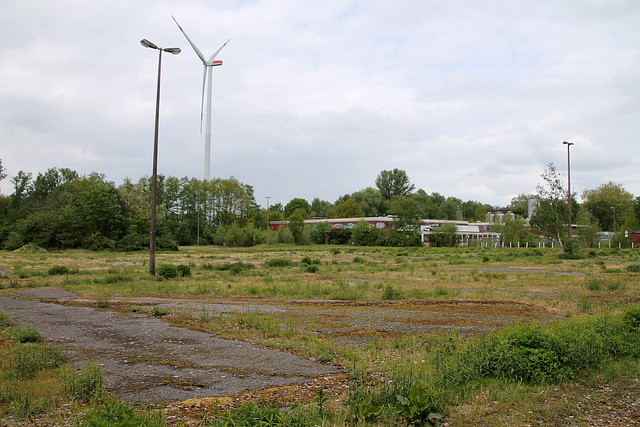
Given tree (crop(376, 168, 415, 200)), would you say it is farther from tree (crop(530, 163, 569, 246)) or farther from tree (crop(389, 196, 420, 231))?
tree (crop(530, 163, 569, 246))

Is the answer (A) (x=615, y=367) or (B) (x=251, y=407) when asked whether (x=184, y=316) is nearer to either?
(B) (x=251, y=407)

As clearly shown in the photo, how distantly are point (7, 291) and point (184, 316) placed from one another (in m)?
11.9

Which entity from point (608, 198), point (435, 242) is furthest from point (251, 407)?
point (608, 198)

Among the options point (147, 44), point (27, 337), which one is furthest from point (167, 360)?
point (147, 44)

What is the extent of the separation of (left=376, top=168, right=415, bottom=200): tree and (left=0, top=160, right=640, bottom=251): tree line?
1.13ft

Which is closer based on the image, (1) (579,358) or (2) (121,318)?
(1) (579,358)

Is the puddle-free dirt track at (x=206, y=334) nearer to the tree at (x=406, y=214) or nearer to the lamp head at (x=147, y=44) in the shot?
the lamp head at (x=147, y=44)

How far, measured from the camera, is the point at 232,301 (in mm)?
15719

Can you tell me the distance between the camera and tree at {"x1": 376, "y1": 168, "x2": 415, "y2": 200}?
145125 millimetres

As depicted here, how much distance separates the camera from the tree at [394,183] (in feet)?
476

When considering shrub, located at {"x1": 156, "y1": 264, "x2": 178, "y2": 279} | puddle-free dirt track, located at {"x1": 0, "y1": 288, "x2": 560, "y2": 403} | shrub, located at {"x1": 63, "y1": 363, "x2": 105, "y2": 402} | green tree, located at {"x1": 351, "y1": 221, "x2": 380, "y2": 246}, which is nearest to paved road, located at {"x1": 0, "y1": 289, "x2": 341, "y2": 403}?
puddle-free dirt track, located at {"x1": 0, "y1": 288, "x2": 560, "y2": 403}

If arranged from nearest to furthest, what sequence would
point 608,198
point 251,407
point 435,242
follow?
point 251,407 → point 435,242 → point 608,198

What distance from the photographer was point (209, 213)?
4186 inches

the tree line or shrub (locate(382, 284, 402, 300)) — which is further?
the tree line
